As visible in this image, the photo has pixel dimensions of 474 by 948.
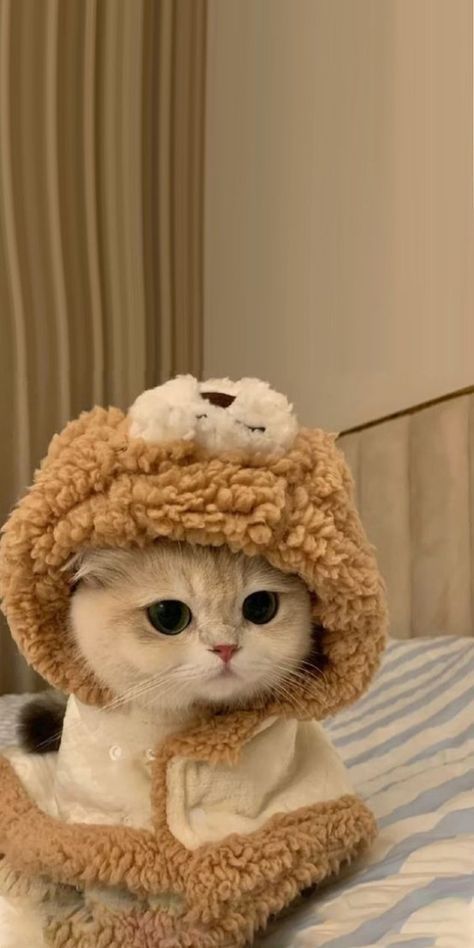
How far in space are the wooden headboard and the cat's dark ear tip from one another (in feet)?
3.02

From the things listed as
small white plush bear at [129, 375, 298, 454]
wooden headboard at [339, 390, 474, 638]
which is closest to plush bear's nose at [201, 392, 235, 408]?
small white plush bear at [129, 375, 298, 454]

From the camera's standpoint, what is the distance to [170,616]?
0.62 m

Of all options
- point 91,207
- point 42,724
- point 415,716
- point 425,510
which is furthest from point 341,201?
point 42,724

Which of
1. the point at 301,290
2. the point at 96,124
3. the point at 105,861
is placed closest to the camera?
the point at 105,861

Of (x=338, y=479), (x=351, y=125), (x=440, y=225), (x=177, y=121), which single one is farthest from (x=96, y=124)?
(x=338, y=479)

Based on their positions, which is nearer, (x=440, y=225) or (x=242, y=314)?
(x=440, y=225)

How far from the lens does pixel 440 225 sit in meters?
1.81

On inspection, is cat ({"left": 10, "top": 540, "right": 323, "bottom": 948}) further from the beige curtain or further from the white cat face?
the beige curtain

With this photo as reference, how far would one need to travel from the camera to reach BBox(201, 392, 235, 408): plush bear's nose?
0.63m

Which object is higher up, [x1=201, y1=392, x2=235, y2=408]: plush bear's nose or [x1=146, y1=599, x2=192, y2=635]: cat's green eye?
[x1=201, y1=392, x2=235, y2=408]: plush bear's nose

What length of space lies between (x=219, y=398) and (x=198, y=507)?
8 cm

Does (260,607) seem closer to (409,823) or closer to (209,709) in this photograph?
(209,709)

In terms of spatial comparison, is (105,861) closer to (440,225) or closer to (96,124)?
(440,225)

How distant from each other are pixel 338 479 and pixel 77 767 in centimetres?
27
